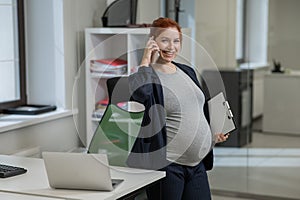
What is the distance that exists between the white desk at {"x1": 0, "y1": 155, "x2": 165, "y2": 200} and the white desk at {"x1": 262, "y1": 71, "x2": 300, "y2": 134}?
211 centimetres

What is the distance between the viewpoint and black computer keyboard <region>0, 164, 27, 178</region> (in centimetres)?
289

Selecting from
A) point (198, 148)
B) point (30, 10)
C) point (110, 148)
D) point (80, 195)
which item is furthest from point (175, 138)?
point (30, 10)

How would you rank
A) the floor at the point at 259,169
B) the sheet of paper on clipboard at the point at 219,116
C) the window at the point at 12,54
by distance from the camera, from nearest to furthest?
1. the sheet of paper on clipboard at the point at 219,116
2. the window at the point at 12,54
3. the floor at the point at 259,169

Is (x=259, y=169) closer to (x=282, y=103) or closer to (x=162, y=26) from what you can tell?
(x=282, y=103)

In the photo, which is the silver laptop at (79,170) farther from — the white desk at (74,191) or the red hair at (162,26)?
the red hair at (162,26)

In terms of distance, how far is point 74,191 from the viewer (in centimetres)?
259

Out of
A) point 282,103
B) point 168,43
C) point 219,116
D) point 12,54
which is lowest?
point 282,103

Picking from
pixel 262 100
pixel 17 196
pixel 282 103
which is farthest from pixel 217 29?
pixel 17 196

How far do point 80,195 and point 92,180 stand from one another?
0.08 m

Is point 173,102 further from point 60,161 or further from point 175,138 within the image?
point 60,161

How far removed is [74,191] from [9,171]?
0.49 meters

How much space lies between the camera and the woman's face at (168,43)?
9.04 ft

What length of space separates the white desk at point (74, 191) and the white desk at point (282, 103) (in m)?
2.11

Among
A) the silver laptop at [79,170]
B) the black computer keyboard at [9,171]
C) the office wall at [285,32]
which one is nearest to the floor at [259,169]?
the office wall at [285,32]
